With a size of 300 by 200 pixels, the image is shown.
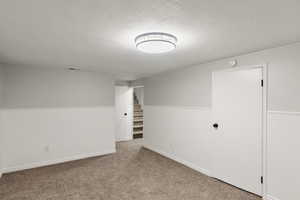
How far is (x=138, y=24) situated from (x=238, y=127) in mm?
2311

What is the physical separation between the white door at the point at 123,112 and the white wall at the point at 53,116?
46.7 inches

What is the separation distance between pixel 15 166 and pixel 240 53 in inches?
193

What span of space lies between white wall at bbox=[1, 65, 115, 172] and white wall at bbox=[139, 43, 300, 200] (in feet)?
4.64

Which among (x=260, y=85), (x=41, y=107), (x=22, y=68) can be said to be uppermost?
(x=22, y=68)

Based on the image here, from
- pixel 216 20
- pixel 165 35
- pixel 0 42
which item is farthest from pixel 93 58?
pixel 216 20

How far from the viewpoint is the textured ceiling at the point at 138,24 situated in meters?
1.24

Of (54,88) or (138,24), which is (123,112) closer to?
(54,88)

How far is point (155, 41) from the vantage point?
1.75 meters

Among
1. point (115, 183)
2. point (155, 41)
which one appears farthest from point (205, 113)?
point (115, 183)

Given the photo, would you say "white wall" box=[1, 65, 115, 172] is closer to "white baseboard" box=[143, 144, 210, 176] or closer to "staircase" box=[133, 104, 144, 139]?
"white baseboard" box=[143, 144, 210, 176]

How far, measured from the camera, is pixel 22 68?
11.1 feet

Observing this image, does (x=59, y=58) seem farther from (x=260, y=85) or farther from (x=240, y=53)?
(x=260, y=85)

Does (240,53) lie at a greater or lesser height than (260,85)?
greater

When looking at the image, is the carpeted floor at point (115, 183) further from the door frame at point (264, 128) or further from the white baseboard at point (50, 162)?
the door frame at point (264, 128)
